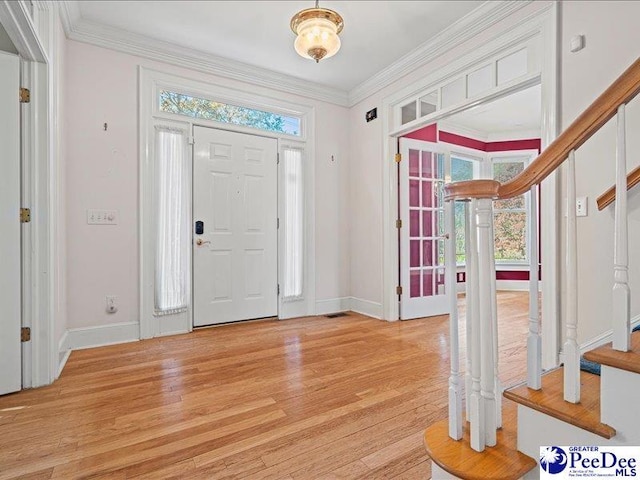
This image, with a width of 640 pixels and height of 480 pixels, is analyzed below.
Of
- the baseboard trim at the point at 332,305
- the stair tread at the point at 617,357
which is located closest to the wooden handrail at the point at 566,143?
the stair tread at the point at 617,357

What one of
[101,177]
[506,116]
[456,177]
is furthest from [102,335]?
[506,116]

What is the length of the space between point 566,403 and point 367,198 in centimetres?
327

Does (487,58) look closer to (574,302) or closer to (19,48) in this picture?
(574,302)

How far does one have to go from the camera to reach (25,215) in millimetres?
2172

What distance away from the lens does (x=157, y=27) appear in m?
3.01

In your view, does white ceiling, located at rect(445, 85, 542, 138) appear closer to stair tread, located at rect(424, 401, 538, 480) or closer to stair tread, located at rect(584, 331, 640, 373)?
stair tread, located at rect(584, 331, 640, 373)

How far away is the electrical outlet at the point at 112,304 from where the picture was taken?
304 centimetres

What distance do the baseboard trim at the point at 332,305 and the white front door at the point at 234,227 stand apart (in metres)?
0.59

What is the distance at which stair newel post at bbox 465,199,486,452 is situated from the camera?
1.15m

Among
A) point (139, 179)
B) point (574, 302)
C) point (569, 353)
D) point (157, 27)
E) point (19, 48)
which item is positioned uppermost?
point (157, 27)

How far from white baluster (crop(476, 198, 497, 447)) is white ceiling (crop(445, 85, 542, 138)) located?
396 centimetres

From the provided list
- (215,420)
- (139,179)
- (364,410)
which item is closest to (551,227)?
(364,410)

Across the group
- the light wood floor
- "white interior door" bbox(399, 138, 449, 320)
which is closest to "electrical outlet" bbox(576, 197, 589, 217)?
the light wood floor

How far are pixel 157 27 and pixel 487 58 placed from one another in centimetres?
292
